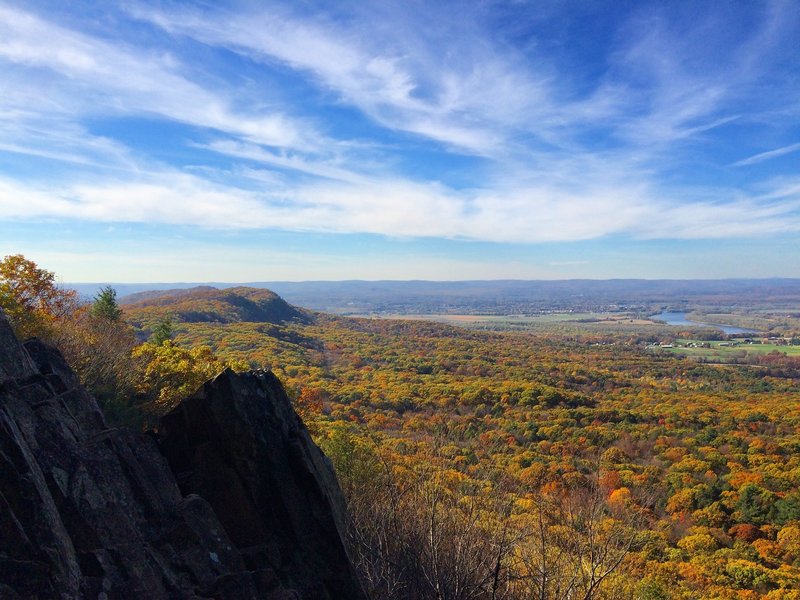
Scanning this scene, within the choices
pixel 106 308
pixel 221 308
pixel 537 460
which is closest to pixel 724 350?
pixel 537 460

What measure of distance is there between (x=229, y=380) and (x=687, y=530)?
27.9 metres

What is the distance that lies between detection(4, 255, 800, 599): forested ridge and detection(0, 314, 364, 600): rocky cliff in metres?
1.93

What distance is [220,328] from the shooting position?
297 ft

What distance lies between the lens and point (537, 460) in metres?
34.5

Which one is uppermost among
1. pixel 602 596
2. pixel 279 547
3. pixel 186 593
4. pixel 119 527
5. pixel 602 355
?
pixel 119 527

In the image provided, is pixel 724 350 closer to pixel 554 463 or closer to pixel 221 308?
pixel 554 463

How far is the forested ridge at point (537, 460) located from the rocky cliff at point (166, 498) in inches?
76.0

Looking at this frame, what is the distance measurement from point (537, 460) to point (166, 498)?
31463 mm

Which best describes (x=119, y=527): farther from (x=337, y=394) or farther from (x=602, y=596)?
(x=337, y=394)

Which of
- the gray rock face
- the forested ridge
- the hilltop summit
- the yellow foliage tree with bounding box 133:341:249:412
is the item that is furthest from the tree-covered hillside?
the yellow foliage tree with bounding box 133:341:249:412

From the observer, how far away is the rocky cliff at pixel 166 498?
567cm

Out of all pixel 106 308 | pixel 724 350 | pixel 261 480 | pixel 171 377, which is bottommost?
pixel 724 350

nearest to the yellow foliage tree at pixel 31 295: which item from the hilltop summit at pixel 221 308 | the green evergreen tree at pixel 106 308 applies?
the green evergreen tree at pixel 106 308

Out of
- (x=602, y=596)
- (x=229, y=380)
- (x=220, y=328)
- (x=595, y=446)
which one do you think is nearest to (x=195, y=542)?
(x=229, y=380)
